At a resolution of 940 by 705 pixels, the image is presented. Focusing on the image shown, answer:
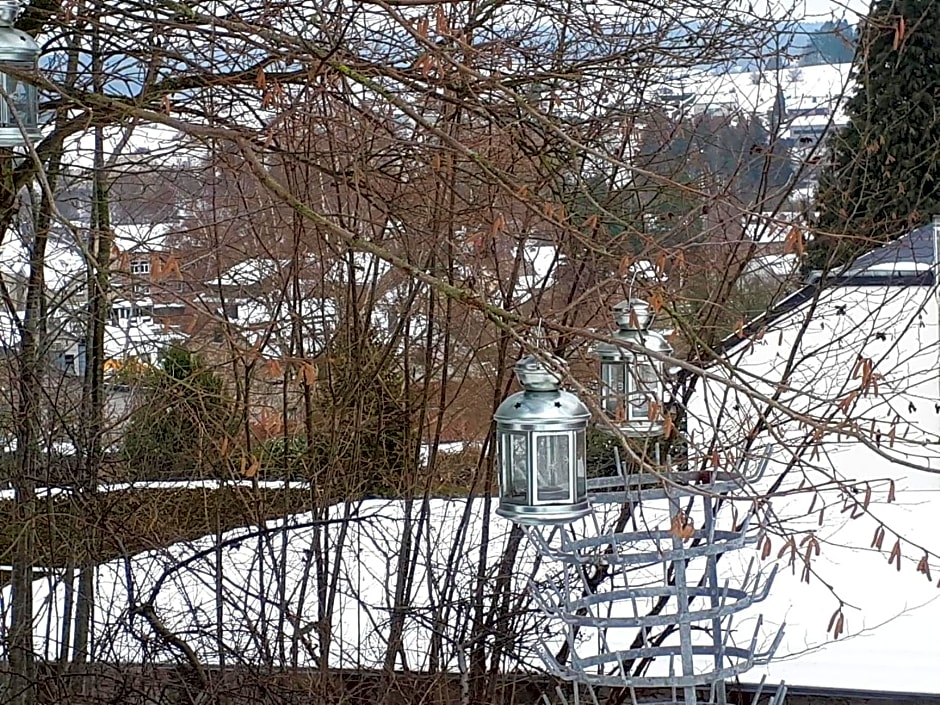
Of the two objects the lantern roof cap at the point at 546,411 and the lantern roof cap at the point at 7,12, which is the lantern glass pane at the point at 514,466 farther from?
the lantern roof cap at the point at 7,12

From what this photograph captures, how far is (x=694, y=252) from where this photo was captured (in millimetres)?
3436

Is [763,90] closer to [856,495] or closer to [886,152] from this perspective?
[886,152]

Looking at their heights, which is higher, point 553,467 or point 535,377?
point 535,377

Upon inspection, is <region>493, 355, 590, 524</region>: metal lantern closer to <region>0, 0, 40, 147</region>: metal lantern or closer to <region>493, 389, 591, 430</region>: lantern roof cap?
<region>493, 389, 591, 430</region>: lantern roof cap

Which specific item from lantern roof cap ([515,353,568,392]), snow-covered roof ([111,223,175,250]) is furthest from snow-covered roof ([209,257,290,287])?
lantern roof cap ([515,353,568,392])

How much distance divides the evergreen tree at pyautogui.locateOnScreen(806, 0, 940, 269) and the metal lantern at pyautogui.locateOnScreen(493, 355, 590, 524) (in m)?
1.53

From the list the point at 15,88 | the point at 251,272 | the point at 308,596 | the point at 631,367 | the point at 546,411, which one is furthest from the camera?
the point at 308,596

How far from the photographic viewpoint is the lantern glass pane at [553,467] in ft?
5.71

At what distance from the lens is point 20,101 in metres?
1.84

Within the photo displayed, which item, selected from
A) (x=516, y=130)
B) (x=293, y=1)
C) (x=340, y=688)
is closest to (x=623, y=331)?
(x=516, y=130)

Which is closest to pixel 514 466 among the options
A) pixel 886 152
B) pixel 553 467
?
pixel 553 467

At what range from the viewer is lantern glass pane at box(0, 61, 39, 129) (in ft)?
5.75

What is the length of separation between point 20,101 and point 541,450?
0.91 metres

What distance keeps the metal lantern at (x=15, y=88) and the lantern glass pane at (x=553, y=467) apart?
813 millimetres
